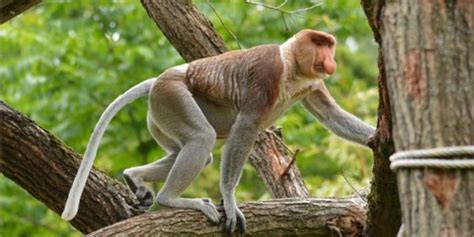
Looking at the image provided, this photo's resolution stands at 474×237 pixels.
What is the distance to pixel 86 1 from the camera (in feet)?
33.8

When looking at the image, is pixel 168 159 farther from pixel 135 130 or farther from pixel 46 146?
pixel 135 130

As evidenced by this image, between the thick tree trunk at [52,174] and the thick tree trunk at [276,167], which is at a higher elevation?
the thick tree trunk at [52,174]

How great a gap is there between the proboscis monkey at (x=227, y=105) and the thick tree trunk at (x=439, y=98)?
246 cm

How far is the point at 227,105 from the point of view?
5.81 meters

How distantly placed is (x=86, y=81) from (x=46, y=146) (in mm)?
4659

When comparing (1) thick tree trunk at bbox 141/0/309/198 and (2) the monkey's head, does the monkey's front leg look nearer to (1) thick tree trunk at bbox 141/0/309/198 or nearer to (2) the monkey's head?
(2) the monkey's head

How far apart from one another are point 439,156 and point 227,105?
3072mm

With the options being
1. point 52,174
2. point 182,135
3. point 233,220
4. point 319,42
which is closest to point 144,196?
point 182,135

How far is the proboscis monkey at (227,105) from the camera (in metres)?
5.40

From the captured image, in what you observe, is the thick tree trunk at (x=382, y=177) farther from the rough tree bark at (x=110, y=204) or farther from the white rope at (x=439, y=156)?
the white rope at (x=439, y=156)

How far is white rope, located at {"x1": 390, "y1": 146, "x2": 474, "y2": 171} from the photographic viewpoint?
279cm

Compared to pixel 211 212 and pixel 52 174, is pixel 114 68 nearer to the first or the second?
pixel 52 174

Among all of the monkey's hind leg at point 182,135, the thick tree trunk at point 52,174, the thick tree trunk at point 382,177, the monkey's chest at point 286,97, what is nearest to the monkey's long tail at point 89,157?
the monkey's hind leg at point 182,135


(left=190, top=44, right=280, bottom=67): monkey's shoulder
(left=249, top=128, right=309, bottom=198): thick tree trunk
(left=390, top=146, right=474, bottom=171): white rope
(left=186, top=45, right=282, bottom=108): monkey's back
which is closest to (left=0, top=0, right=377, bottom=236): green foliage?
(left=249, top=128, right=309, bottom=198): thick tree trunk
